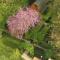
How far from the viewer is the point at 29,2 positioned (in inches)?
86.2

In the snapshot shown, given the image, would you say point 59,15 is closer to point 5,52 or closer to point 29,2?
point 29,2

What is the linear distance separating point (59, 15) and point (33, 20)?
0.19 meters

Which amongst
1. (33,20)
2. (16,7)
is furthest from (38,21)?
(16,7)

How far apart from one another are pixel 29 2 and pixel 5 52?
40 centimetres

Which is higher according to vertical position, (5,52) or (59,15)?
(59,15)

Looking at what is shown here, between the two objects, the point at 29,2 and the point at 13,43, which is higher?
the point at 29,2

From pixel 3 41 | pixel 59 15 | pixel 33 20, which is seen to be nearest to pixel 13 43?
pixel 3 41

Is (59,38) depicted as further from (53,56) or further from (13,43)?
(13,43)

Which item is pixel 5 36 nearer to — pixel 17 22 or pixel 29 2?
pixel 17 22

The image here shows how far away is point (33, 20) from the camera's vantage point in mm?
2162

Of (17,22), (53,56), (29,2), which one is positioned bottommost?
(53,56)

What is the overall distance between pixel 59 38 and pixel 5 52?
388 mm

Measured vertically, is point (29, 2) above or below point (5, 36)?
above

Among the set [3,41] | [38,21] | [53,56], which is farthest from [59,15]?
[3,41]
